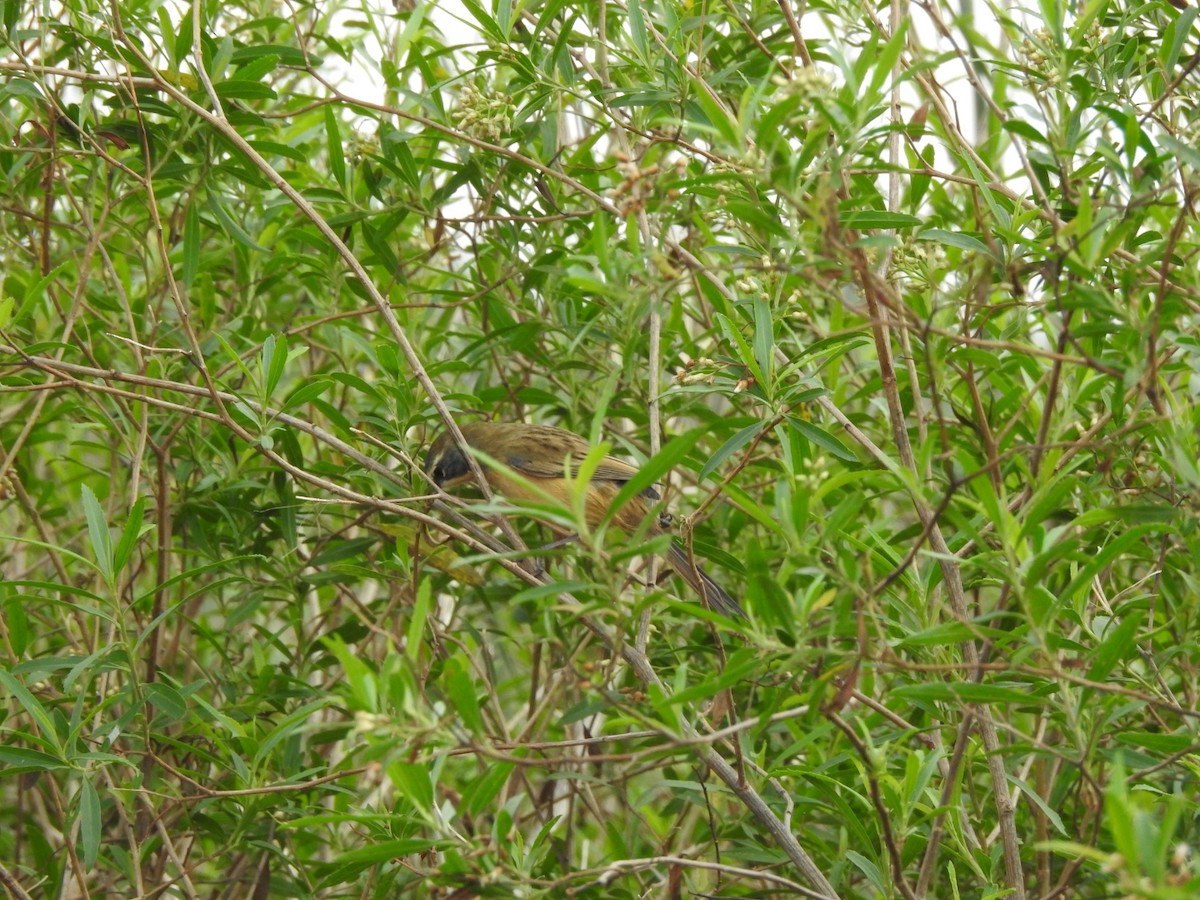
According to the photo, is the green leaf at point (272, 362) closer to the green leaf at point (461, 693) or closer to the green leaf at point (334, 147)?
the green leaf at point (334, 147)

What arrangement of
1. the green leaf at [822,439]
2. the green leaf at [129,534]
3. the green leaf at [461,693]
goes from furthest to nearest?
the green leaf at [129,534]
the green leaf at [822,439]
the green leaf at [461,693]

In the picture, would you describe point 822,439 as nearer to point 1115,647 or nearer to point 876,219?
point 876,219

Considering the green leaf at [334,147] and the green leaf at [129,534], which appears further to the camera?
the green leaf at [334,147]

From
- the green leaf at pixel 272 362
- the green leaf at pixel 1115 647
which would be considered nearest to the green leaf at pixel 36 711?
the green leaf at pixel 272 362

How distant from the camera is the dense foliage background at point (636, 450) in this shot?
90.7 inches

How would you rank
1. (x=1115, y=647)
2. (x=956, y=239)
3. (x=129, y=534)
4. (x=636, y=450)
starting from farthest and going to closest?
1. (x=636, y=450)
2. (x=129, y=534)
3. (x=956, y=239)
4. (x=1115, y=647)

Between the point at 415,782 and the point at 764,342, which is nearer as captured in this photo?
the point at 415,782

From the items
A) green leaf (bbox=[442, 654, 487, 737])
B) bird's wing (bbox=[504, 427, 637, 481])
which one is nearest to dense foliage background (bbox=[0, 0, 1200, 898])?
green leaf (bbox=[442, 654, 487, 737])

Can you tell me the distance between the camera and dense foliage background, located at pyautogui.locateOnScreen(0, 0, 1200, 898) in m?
2.30

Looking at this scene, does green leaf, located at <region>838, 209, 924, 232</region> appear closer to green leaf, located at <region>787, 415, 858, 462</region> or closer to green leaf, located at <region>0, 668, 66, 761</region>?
green leaf, located at <region>787, 415, 858, 462</region>

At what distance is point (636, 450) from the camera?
358cm

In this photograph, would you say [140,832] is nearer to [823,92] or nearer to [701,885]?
[701,885]

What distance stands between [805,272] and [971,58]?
139 centimetres

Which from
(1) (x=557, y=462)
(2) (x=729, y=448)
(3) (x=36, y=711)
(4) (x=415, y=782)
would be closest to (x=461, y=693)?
(4) (x=415, y=782)
